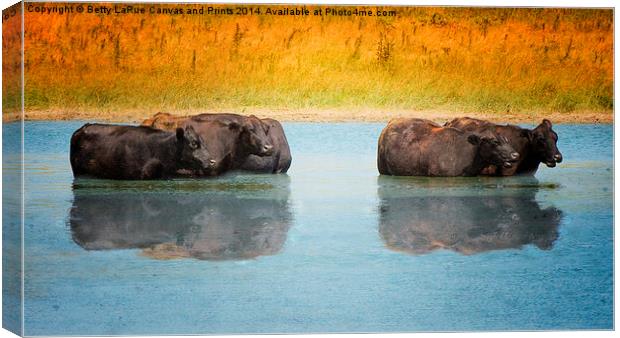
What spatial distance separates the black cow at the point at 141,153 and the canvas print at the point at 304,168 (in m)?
0.02

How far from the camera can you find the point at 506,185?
1180 centimetres

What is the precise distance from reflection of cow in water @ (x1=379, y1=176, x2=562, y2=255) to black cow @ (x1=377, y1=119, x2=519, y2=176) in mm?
285

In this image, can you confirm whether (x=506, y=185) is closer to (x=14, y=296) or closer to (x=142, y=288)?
(x=142, y=288)

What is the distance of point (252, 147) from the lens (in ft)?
38.2

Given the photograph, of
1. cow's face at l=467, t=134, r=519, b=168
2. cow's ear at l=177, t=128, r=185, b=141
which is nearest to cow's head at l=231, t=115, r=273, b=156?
cow's ear at l=177, t=128, r=185, b=141

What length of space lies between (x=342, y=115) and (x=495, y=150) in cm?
137

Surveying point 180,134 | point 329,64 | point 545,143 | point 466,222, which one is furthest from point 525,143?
point 180,134

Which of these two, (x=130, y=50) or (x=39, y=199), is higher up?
(x=130, y=50)

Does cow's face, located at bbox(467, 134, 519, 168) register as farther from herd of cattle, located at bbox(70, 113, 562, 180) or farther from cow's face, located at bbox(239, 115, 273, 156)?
cow's face, located at bbox(239, 115, 273, 156)

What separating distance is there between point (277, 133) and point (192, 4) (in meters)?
1.30

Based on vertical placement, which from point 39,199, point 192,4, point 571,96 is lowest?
point 39,199

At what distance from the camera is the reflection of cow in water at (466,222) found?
11.5 metres

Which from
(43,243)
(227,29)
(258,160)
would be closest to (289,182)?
(258,160)

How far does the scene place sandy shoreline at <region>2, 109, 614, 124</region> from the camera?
11430mm
